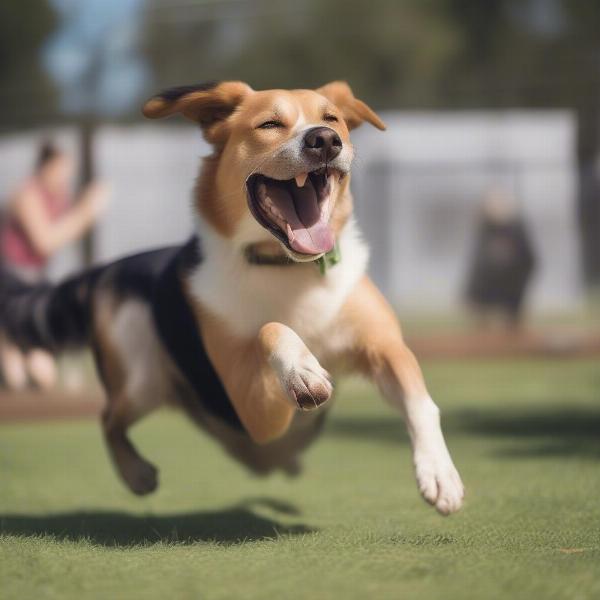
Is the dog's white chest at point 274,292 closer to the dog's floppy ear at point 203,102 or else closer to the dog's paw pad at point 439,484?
the dog's floppy ear at point 203,102

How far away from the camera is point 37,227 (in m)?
8.45

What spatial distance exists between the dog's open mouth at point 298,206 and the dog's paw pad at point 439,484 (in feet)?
2.49

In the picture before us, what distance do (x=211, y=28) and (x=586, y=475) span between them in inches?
500

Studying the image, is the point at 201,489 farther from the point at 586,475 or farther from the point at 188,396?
the point at 586,475

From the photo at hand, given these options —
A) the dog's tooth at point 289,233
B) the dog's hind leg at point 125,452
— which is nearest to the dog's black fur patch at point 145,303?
the dog's hind leg at point 125,452

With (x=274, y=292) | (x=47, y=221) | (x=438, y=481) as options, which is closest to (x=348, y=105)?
(x=274, y=292)

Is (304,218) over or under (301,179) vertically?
under

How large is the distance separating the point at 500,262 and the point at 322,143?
1279 cm

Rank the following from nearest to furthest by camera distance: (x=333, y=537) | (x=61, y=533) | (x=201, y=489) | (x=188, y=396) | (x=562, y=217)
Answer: (x=333, y=537)
(x=61, y=533)
(x=188, y=396)
(x=201, y=489)
(x=562, y=217)

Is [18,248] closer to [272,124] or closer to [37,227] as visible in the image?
[37,227]

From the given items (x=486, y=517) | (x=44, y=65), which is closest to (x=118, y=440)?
(x=486, y=517)

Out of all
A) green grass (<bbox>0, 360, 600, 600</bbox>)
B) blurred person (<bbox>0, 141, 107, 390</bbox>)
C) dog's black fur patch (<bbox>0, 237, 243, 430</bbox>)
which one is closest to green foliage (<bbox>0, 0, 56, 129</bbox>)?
blurred person (<bbox>0, 141, 107, 390</bbox>)

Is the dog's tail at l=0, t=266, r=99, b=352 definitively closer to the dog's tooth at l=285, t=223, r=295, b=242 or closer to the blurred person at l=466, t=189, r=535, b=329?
the dog's tooth at l=285, t=223, r=295, b=242

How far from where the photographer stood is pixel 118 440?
4.74 meters
